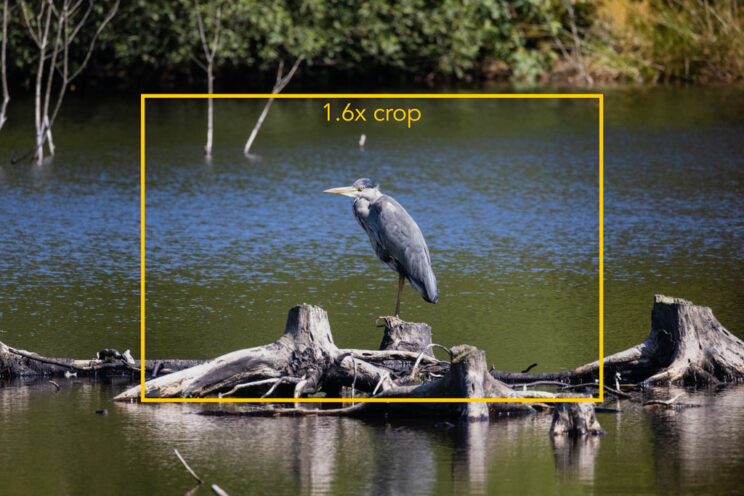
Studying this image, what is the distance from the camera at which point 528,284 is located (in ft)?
35.3

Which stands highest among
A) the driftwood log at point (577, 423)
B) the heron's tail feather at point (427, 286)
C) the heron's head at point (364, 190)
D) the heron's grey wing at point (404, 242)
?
the heron's head at point (364, 190)

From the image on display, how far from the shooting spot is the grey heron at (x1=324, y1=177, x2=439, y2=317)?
27.1 feet

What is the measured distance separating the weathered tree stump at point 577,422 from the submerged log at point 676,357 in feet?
2.34

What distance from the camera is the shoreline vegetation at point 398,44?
2509 cm

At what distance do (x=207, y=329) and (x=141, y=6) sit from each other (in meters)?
17.0

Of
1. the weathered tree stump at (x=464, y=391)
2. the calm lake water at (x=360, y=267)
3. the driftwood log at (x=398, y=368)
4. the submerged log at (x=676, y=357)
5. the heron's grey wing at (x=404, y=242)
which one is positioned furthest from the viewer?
the heron's grey wing at (x=404, y=242)

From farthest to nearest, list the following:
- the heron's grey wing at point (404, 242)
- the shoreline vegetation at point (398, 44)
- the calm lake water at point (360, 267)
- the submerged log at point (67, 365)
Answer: the shoreline vegetation at point (398, 44)
the heron's grey wing at point (404, 242)
the submerged log at point (67, 365)
the calm lake water at point (360, 267)

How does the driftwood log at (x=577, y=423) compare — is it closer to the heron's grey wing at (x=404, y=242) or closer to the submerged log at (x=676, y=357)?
the submerged log at (x=676, y=357)

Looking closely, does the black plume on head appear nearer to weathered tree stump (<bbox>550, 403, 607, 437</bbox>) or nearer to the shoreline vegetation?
weathered tree stump (<bbox>550, 403, 607, 437</bbox>)

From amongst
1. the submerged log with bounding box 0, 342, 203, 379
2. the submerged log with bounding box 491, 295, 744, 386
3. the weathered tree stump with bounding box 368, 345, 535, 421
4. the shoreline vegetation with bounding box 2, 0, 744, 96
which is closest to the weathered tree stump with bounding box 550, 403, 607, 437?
the weathered tree stump with bounding box 368, 345, 535, 421

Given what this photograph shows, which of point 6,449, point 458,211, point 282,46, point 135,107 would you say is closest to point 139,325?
point 6,449

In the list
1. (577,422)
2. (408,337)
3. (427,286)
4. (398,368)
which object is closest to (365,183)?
(427,286)

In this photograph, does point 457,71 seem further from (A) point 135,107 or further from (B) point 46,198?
(B) point 46,198

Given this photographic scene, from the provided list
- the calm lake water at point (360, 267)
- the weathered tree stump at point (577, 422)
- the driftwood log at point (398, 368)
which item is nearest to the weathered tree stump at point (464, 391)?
the driftwood log at point (398, 368)
